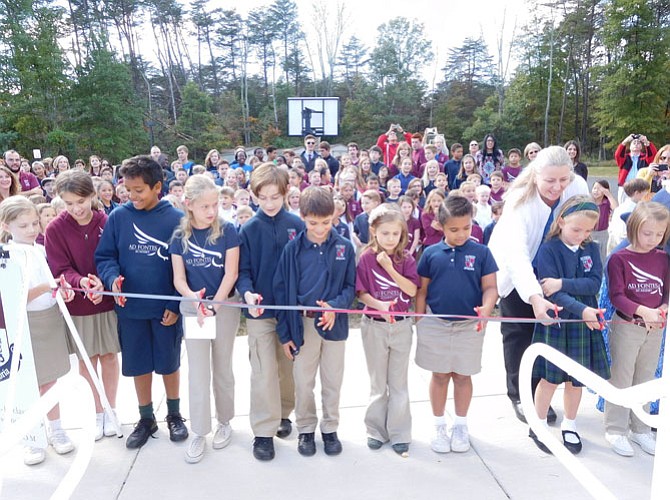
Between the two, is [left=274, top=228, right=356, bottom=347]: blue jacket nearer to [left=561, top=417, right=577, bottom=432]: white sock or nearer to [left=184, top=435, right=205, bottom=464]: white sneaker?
[left=184, top=435, right=205, bottom=464]: white sneaker

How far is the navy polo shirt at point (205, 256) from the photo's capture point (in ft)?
10.1

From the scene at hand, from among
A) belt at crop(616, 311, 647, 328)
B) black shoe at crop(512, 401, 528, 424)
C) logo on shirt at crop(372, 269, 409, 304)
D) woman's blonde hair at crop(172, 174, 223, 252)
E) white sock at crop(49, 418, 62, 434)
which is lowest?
black shoe at crop(512, 401, 528, 424)

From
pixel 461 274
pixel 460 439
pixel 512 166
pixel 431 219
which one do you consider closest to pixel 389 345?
pixel 461 274

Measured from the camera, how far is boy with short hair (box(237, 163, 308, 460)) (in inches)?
123

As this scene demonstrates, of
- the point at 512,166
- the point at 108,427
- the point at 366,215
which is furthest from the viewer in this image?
the point at 512,166

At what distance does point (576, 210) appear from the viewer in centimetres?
296

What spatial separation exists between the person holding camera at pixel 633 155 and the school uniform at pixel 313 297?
8916mm

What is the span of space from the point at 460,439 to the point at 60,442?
249 centimetres

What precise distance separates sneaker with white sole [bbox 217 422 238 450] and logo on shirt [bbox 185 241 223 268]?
106 cm

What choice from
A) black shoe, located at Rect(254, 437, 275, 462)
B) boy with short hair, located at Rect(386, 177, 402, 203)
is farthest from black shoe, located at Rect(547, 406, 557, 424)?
boy with short hair, located at Rect(386, 177, 402, 203)

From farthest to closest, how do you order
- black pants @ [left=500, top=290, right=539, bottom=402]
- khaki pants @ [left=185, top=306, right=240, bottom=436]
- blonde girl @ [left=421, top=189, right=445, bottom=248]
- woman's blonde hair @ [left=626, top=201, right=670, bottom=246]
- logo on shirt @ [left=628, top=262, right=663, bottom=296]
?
blonde girl @ [left=421, top=189, right=445, bottom=248]
black pants @ [left=500, top=290, right=539, bottom=402]
khaki pants @ [left=185, top=306, right=240, bottom=436]
logo on shirt @ [left=628, top=262, right=663, bottom=296]
woman's blonde hair @ [left=626, top=201, right=670, bottom=246]

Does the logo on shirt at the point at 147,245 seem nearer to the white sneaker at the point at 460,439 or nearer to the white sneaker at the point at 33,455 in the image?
the white sneaker at the point at 33,455

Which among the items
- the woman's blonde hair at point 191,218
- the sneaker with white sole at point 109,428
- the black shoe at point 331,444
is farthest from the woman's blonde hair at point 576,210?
the sneaker with white sole at point 109,428

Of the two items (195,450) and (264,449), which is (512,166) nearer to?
(264,449)
